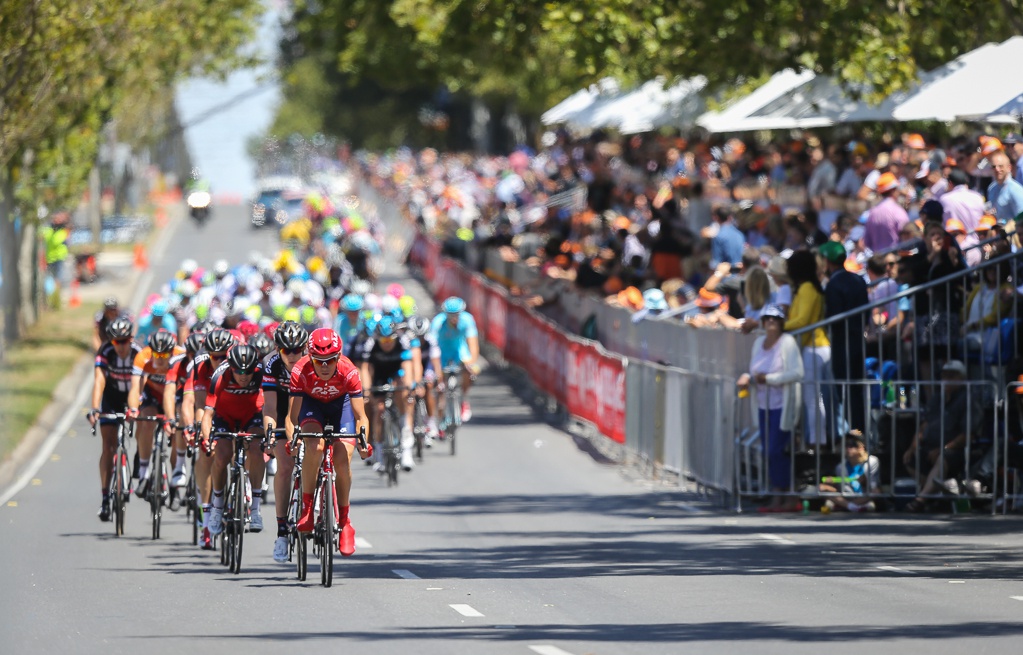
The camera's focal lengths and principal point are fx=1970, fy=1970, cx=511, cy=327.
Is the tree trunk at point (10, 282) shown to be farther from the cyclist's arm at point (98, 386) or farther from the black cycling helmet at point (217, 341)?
the black cycling helmet at point (217, 341)

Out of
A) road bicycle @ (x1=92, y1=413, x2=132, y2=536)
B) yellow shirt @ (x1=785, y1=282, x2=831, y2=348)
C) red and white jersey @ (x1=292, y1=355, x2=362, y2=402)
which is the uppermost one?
yellow shirt @ (x1=785, y1=282, x2=831, y2=348)

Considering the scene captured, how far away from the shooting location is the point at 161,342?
639 inches

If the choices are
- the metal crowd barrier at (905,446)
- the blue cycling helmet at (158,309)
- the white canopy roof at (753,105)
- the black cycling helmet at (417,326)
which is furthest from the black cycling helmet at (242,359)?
the white canopy roof at (753,105)

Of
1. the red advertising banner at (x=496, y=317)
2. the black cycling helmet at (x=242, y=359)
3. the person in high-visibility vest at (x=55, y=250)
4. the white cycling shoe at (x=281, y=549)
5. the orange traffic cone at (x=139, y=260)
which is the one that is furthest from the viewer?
the orange traffic cone at (x=139, y=260)

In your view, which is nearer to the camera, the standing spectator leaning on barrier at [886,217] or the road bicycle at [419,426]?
the standing spectator leaning on barrier at [886,217]

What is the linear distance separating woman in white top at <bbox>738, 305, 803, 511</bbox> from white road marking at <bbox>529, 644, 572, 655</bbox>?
675cm

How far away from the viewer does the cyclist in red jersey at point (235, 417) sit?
1447 cm

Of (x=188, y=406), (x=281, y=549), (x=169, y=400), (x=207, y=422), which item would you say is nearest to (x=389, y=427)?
(x=169, y=400)

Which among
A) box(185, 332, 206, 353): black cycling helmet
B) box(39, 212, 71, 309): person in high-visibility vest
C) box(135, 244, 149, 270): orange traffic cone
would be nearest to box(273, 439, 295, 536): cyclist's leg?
box(185, 332, 206, 353): black cycling helmet

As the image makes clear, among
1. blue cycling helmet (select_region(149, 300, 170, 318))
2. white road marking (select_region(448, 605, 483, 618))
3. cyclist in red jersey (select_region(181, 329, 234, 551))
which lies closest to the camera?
white road marking (select_region(448, 605, 483, 618))

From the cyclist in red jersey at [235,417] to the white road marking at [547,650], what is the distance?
463 centimetres

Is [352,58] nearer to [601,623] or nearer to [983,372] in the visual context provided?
[983,372]

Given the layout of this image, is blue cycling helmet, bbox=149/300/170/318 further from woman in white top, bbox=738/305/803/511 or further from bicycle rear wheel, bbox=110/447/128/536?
woman in white top, bbox=738/305/803/511

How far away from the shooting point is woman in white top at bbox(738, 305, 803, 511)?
16.6 meters
